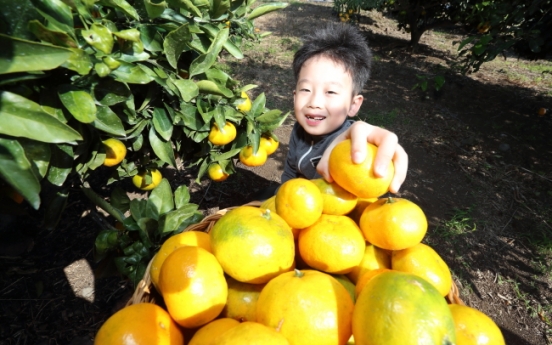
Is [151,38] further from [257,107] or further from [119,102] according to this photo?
[257,107]

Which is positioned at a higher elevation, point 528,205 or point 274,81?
point 274,81

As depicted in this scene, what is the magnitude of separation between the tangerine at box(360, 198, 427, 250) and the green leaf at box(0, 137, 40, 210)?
35.3 inches

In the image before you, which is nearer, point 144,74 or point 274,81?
point 144,74

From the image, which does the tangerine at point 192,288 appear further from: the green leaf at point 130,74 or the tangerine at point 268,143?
the tangerine at point 268,143

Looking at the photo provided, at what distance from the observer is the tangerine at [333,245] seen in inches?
37.8

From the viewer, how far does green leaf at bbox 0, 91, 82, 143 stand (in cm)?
77

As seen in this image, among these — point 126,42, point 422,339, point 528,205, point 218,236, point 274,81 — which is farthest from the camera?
point 274,81

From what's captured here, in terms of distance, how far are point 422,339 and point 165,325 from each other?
25.0 inches

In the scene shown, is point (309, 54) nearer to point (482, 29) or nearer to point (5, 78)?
point (5, 78)

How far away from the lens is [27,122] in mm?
790

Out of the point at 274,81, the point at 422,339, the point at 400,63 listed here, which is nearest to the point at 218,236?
the point at 422,339

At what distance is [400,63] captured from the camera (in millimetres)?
6848

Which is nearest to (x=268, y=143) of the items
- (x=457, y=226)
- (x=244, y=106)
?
(x=244, y=106)

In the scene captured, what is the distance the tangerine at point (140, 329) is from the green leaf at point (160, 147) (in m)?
0.83
